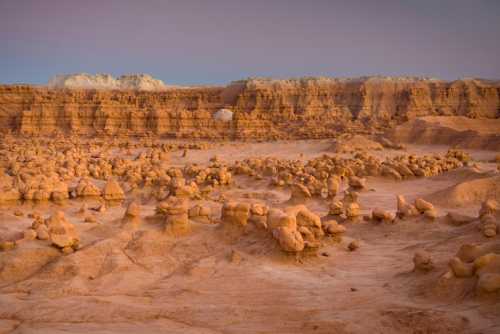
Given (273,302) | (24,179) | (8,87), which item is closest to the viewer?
(273,302)

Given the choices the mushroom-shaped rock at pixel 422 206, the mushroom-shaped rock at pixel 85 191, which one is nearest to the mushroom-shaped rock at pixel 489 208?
the mushroom-shaped rock at pixel 422 206

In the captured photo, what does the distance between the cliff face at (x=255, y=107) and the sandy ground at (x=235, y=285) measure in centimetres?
2183

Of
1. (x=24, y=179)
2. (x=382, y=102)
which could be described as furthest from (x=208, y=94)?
(x=24, y=179)

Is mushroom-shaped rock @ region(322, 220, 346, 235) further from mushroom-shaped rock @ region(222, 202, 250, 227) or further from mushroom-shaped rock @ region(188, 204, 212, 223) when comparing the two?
mushroom-shaped rock @ region(188, 204, 212, 223)

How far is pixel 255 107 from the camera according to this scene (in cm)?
3444

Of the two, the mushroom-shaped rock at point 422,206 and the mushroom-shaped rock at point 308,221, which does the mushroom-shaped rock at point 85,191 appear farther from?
the mushroom-shaped rock at point 422,206

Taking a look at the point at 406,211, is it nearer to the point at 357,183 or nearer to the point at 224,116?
the point at 357,183

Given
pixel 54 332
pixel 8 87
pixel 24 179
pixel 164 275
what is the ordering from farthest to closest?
1. pixel 8 87
2. pixel 24 179
3. pixel 164 275
4. pixel 54 332

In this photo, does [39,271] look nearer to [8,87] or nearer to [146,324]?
[146,324]

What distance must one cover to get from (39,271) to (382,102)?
31984 mm

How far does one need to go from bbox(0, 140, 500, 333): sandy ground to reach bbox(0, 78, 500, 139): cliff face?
71.6 feet

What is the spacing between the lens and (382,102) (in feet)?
111

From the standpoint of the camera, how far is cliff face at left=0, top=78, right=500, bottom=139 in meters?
29.2

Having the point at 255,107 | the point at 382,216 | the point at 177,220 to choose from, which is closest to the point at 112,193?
the point at 177,220
